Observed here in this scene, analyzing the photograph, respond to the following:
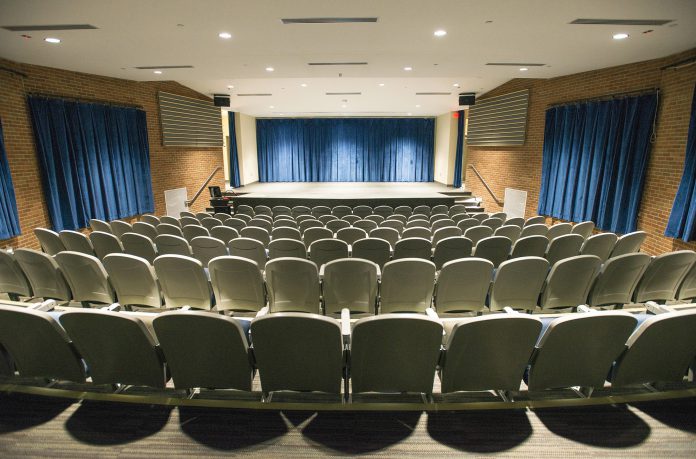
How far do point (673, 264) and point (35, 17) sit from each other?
7.44m

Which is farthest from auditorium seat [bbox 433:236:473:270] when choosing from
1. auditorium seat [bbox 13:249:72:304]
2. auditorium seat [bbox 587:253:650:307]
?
auditorium seat [bbox 13:249:72:304]

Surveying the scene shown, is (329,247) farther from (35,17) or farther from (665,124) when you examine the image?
(665,124)

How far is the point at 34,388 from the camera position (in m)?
1.93

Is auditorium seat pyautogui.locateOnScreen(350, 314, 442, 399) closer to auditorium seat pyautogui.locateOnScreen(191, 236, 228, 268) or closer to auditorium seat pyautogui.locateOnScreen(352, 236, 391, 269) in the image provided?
auditorium seat pyautogui.locateOnScreen(352, 236, 391, 269)

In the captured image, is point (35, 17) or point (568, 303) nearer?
point (568, 303)

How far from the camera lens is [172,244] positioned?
15.1 feet

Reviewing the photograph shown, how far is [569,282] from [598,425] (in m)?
1.94

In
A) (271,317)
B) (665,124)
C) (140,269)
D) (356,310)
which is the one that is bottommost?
(356,310)

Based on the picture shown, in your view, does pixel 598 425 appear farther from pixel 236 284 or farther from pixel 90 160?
pixel 90 160

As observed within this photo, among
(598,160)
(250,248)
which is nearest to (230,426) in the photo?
(250,248)

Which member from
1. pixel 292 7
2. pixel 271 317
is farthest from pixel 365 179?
pixel 271 317

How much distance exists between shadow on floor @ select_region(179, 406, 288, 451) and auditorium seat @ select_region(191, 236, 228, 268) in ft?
9.08

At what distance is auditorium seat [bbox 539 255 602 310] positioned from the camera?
330cm

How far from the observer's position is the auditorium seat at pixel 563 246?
4.50 meters
